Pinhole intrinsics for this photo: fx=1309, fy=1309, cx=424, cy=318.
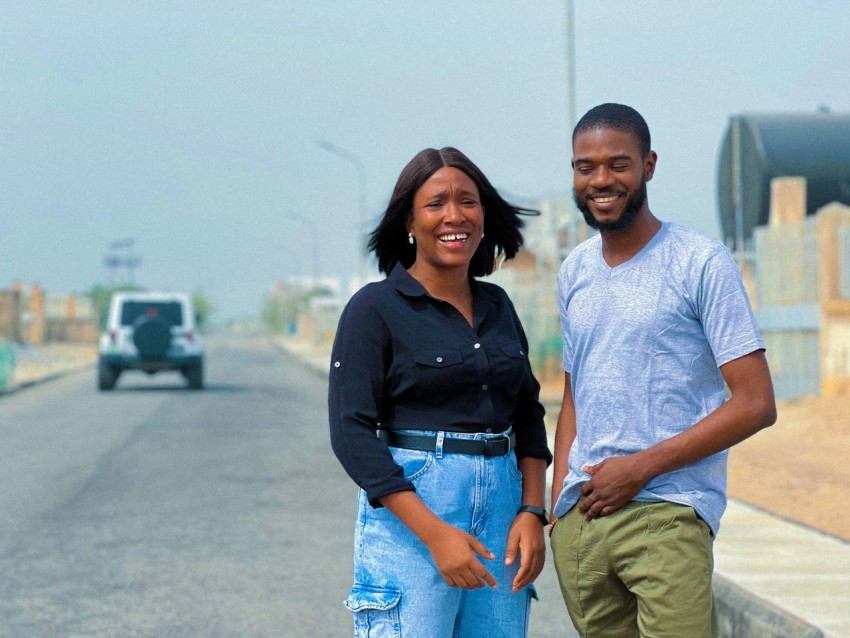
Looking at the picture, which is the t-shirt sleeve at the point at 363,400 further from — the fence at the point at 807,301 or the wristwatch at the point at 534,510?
the fence at the point at 807,301

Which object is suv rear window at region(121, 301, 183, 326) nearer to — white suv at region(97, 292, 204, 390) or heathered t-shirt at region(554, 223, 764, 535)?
white suv at region(97, 292, 204, 390)

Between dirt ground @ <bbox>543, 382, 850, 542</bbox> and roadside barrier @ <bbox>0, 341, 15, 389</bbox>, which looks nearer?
dirt ground @ <bbox>543, 382, 850, 542</bbox>

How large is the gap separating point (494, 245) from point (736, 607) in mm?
3143

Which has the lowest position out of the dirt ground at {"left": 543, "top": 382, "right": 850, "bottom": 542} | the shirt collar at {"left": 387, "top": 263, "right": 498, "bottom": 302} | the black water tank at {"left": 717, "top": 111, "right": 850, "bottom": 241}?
the dirt ground at {"left": 543, "top": 382, "right": 850, "bottom": 542}

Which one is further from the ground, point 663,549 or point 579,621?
point 663,549

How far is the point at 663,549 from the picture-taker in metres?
2.96

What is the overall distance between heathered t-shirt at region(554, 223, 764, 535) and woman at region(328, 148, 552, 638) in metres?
0.20

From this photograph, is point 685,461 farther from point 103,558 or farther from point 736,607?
point 103,558

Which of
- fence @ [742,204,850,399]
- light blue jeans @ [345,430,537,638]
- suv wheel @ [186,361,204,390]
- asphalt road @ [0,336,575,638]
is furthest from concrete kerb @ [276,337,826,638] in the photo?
suv wheel @ [186,361,204,390]

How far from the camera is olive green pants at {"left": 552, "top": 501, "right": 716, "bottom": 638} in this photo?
2949mm

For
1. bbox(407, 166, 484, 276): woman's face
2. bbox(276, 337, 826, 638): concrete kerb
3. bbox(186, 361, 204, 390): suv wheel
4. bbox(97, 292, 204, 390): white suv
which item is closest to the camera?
bbox(407, 166, 484, 276): woman's face

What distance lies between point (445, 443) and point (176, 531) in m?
6.40

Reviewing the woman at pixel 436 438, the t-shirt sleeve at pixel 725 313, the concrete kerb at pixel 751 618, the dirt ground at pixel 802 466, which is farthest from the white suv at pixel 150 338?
the t-shirt sleeve at pixel 725 313

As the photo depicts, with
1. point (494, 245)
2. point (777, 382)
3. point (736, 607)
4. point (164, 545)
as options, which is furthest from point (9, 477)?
point (777, 382)
